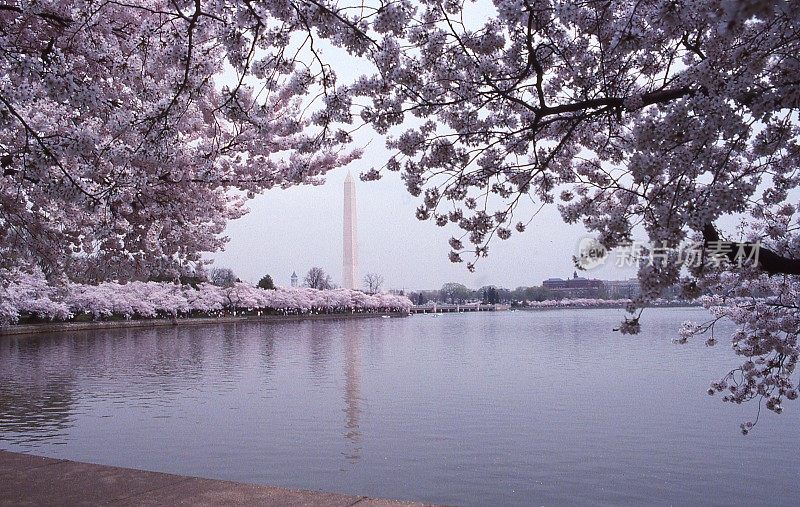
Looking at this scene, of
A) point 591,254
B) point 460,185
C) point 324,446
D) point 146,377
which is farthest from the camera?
point 146,377

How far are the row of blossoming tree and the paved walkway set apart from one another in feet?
14.0

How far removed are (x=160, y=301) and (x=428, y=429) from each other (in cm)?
6682

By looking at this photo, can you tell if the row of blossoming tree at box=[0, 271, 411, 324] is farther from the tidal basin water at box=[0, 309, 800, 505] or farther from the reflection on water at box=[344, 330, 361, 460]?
the reflection on water at box=[344, 330, 361, 460]

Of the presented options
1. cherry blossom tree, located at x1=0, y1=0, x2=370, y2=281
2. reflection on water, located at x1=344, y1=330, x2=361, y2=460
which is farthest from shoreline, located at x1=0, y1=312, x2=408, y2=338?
cherry blossom tree, located at x1=0, y1=0, x2=370, y2=281

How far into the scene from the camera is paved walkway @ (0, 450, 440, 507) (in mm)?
4770

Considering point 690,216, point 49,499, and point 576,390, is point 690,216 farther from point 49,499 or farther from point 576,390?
point 576,390

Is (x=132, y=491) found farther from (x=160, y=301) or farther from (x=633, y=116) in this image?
(x=160, y=301)

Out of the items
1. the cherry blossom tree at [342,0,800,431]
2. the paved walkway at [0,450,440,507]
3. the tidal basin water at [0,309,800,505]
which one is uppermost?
the cherry blossom tree at [342,0,800,431]

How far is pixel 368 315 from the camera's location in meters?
129

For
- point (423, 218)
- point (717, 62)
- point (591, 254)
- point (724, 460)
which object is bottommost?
point (724, 460)

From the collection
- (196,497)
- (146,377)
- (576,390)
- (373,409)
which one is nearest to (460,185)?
(196,497)

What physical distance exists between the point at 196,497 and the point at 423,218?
9.95ft

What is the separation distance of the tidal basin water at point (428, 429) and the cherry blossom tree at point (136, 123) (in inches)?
146

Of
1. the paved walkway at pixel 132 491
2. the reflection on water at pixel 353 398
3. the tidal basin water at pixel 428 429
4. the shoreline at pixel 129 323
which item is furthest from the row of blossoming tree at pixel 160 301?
the reflection on water at pixel 353 398
